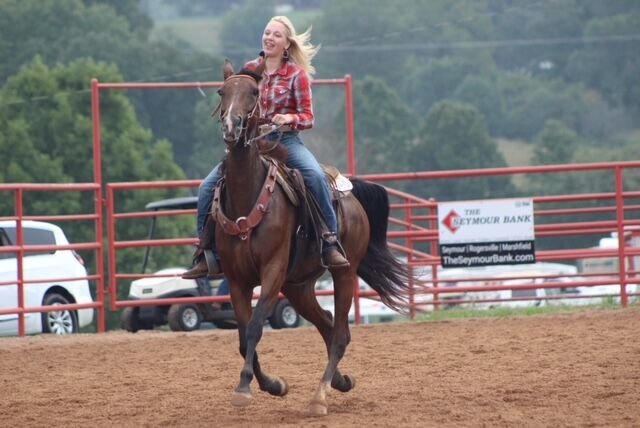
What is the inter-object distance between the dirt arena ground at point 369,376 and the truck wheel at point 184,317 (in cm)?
187

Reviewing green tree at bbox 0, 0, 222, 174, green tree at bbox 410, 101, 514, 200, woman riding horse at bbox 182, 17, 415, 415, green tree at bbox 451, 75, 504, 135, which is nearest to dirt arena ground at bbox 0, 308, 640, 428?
woman riding horse at bbox 182, 17, 415, 415

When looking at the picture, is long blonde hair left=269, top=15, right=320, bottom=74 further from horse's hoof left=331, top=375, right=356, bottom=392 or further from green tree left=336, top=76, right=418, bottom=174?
green tree left=336, top=76, right=418, bottom=174

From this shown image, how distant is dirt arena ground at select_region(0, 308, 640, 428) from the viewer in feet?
26.9

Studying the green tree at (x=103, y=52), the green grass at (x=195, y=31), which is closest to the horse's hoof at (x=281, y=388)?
the green tree at (x=103, y=52)

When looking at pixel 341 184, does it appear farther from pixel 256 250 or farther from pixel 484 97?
pixel 484 97

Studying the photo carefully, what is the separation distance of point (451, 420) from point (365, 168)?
5555cm

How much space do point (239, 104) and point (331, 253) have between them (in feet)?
4.69

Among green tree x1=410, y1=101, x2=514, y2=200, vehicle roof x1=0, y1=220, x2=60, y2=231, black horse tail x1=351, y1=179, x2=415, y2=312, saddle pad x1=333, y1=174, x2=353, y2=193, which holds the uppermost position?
green tree x1=410, y1=101, x2=514, y2=200

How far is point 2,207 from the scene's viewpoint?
33438mm

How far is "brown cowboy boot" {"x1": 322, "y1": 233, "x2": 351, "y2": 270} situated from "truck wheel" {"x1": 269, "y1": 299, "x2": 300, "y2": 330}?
25.6 feet

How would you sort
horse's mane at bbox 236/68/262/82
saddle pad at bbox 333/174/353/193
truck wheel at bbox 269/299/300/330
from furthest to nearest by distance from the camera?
truck wheel at bbox 269/299/300/330 → saddle pad at bbox 333/174/353/193 → horse's mane at bbox 236/68/262/82

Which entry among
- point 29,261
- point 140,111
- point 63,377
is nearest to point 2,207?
point 29,261

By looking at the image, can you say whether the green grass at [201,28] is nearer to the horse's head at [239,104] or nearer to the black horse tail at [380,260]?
the black horse tail at [380,260]

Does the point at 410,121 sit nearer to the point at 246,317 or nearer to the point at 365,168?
the point at 365,168
